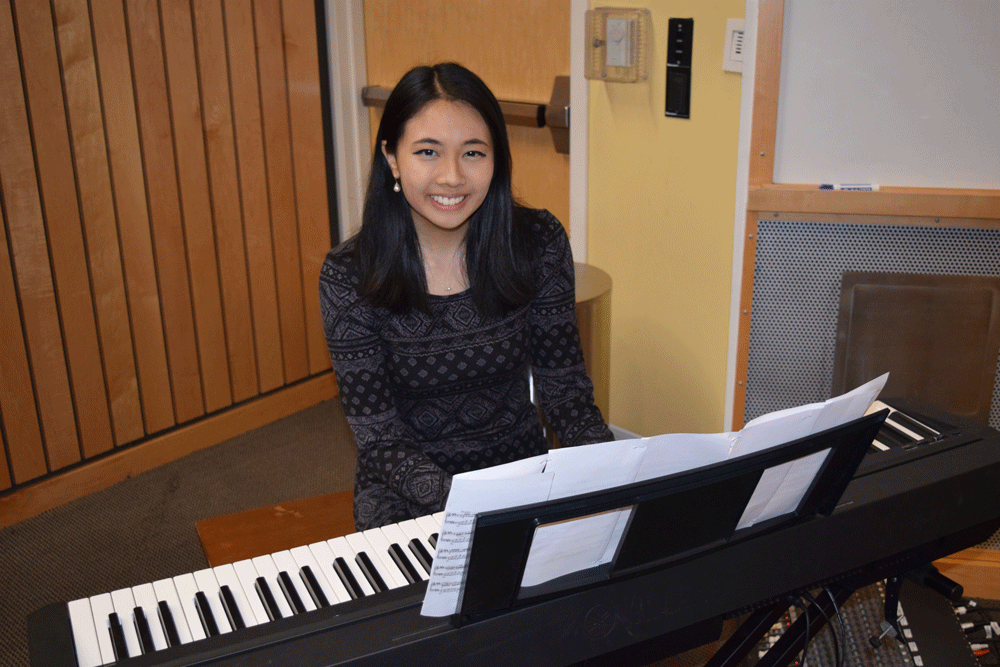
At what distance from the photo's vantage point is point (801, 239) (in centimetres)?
200

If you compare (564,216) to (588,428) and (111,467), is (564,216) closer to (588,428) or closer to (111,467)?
(588,428)

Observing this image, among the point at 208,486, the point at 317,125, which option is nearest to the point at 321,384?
the point at 208,486

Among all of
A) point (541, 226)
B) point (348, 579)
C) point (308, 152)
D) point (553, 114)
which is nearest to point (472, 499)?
point (348, 579)

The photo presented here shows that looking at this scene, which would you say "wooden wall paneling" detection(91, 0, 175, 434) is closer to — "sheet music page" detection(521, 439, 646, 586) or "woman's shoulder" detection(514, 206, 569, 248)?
"woman's shoulder" detection(514, 206, 569, 248)

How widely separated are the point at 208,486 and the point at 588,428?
1737mm

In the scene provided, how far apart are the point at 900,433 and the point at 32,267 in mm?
2360

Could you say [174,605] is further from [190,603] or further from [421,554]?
[421,554]

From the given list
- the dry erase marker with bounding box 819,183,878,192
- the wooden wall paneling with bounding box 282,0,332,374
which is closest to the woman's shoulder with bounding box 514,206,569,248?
the dry erase marker with bounding box 819,183,878,192

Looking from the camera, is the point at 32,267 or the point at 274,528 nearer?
the point at 274,528

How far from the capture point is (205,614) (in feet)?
3.58

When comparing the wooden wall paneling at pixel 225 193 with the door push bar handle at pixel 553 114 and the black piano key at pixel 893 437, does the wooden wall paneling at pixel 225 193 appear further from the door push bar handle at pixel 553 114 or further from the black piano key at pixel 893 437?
the black piano key at pixel 893 437

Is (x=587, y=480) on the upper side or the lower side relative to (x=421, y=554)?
upper

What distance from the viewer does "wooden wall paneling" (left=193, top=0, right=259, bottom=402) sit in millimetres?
2939

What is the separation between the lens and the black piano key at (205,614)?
1.07 meters
